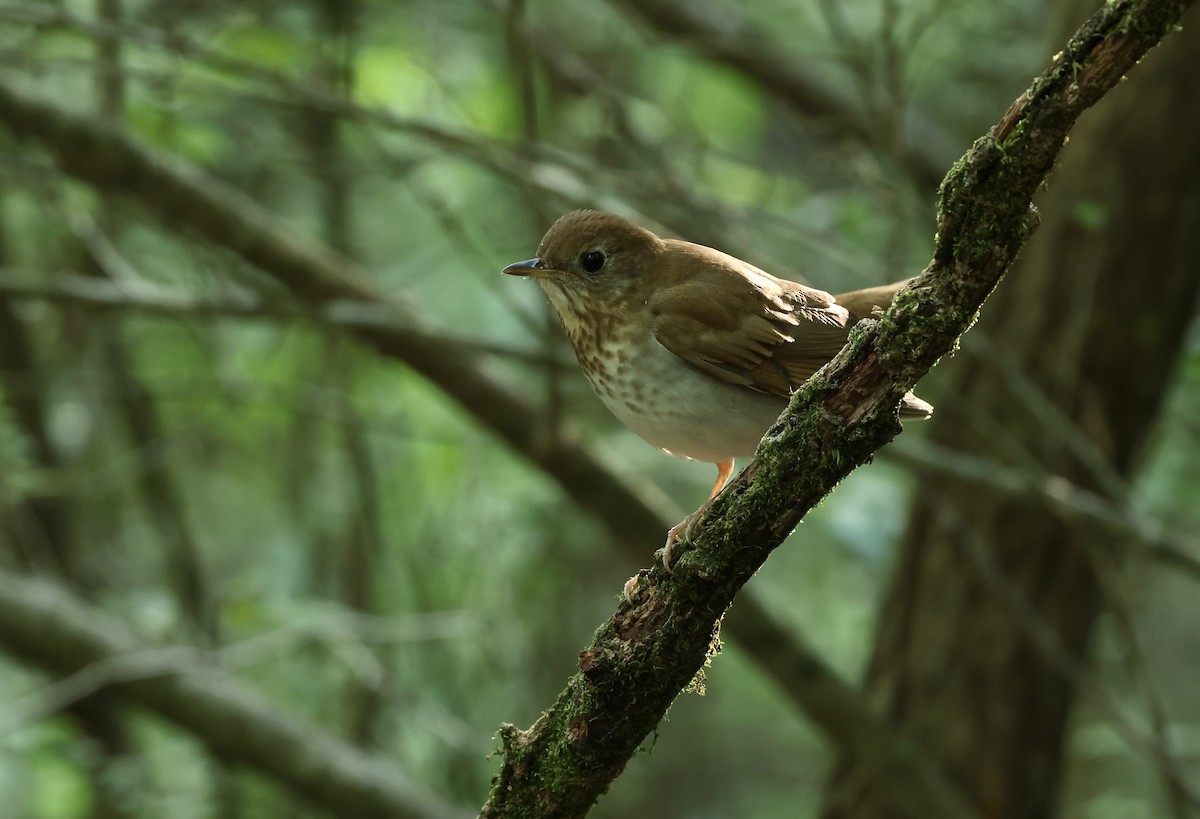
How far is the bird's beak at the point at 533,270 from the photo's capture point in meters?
3.72

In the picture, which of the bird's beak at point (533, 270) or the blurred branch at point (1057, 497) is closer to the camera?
the bird's beak at point (533, 270)

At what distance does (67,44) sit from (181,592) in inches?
119

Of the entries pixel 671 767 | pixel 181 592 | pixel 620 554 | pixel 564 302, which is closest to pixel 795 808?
pixel 671 767

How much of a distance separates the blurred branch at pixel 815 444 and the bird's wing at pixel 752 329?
3.17 feet

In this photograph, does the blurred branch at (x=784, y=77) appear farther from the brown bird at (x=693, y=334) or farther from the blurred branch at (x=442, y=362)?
the brown bird at (x=693, y=334)

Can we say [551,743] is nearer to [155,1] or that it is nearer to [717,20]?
[717,20]

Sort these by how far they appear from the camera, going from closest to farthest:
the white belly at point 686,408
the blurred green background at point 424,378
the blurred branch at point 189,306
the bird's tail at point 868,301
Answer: the white belly at point 686,408
the bird's tail at point 868,301
the blurred branch at point 189,306
the blurred green background at point 424,378

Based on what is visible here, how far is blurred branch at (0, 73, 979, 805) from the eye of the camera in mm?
4941

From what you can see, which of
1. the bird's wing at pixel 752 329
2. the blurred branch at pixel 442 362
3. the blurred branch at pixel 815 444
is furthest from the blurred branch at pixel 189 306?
the blurred branch at pixel 815 444

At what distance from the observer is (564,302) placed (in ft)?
12.6

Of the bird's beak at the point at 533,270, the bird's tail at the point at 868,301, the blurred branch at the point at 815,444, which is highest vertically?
the bird's tail at the point at 868,301

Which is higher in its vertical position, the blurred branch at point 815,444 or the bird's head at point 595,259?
the bird's head at point 595,259

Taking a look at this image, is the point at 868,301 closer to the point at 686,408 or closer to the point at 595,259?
the point at 686,408

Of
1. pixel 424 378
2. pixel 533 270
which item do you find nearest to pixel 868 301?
pixel 533 270
